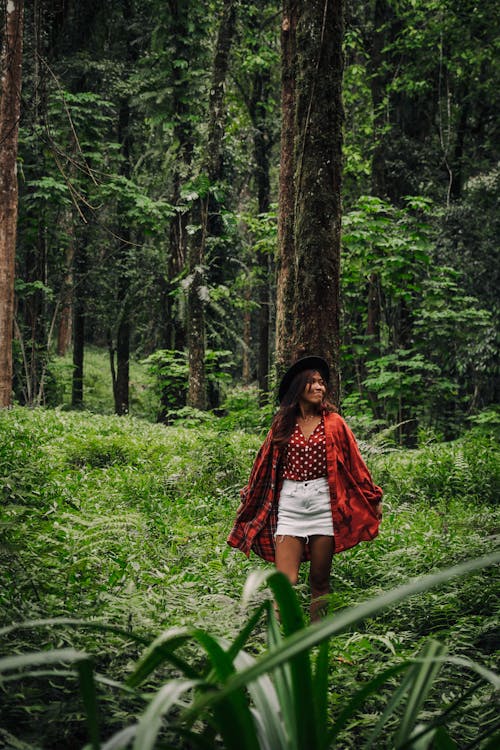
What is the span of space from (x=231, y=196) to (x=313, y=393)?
65.1ft

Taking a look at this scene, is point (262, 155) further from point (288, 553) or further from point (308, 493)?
point (288, 553)

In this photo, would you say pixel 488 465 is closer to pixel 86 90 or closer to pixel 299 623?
pixel 299 623

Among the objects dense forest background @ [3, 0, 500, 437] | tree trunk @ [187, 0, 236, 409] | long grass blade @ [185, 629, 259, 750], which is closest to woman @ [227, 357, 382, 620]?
long grass blade @ [185, 629, 259, 750]

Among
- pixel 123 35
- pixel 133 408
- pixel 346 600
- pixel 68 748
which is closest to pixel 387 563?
pixel 346 600

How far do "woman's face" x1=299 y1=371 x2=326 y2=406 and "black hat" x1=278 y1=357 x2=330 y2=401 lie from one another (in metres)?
0.12

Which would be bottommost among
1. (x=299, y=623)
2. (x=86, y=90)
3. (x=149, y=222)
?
(x=299, y=623)

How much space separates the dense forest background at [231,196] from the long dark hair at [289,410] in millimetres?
8617

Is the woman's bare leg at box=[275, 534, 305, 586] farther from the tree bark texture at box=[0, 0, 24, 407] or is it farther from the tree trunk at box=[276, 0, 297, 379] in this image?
the tree bark texture at box=[0, 0, 24, 407]

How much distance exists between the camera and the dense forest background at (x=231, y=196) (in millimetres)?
15359

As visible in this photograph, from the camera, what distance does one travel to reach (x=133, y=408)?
31.7 meters

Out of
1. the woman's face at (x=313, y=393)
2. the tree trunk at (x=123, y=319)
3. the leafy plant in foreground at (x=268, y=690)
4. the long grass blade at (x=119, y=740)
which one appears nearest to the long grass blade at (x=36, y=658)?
the leafy plant in foreground at (x=268, y=690)

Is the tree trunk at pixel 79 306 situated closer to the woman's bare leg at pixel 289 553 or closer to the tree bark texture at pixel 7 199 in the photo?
the tree bark texture at pixel 7 199

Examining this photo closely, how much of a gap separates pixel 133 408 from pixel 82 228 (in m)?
11.2

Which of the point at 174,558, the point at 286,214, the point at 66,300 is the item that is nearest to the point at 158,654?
the point at 174,558
